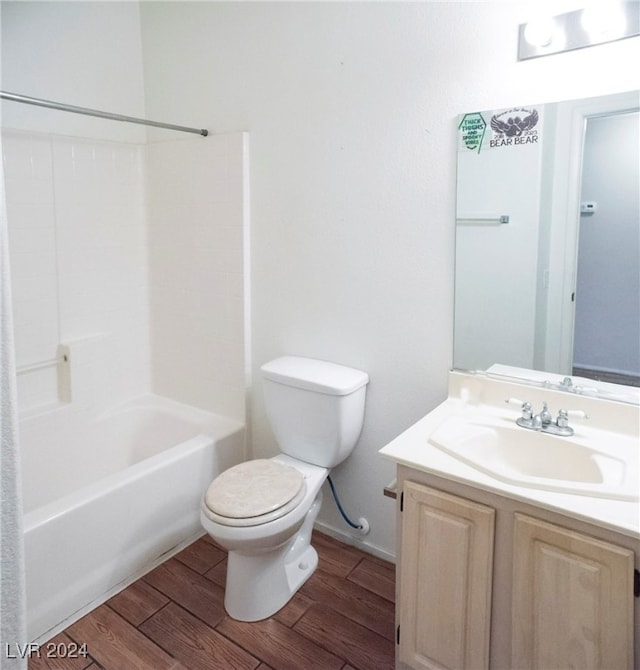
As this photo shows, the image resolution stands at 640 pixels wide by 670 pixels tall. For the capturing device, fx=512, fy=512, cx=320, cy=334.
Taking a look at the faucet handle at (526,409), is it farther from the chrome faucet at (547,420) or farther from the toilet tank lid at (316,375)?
the toilet tank lid at (316,375)

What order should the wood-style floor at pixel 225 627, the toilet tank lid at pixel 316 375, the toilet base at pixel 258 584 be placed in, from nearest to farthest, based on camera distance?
the wood-style floor at pixel 225 627
the toilet base at pixel 258 584
the toilet tank lid at pixel 316 375

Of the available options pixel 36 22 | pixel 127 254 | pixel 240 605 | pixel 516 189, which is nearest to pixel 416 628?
pixel 240 605

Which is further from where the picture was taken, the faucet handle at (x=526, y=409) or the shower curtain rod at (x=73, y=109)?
the shower curtain rod at (x=73, y=109)

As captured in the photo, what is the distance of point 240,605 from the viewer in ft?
6.08

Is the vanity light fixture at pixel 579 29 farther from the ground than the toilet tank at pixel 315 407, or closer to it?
farther from the ground

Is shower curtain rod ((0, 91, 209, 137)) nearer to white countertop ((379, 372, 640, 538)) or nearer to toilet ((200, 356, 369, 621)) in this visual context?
toilet ((200, 356, 369, 621))

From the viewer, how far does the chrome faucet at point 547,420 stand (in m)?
1.54

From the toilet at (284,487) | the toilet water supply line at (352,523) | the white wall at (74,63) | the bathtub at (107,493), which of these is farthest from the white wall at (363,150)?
the bathtub at (107,493)

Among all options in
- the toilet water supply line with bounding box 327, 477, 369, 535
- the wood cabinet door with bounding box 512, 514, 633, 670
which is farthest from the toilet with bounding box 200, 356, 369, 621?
the wood cabinet door with bounding box 512, 514, 633, 670

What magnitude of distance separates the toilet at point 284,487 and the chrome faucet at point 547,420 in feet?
2.13

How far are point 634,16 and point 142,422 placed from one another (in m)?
2.62

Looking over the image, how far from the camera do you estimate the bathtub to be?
1.77m

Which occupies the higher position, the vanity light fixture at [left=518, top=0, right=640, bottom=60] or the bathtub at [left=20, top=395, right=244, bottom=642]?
the vanity light fixture at [left=518, top=0, right=640, bottom=60]

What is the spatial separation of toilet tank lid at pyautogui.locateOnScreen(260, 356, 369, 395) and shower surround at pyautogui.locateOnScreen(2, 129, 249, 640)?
14.6 inches
